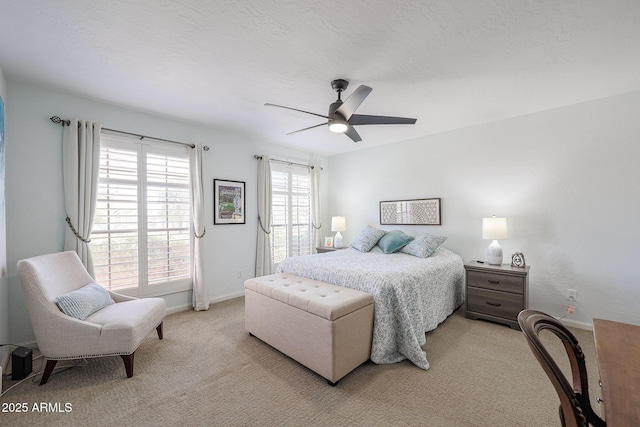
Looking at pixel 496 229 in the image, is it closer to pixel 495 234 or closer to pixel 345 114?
pixel 495 234

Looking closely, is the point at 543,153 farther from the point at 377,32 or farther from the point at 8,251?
the point at 8,251

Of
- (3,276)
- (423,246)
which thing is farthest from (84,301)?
(423,246)

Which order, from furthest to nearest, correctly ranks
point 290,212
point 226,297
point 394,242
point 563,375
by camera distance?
point 290,212, point 226,297, point 394,242, point 563,375

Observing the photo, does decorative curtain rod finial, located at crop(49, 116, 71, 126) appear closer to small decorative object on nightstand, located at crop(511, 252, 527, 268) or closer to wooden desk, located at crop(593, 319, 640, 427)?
wooden desk, located at crop(593, 319, 640, 427)

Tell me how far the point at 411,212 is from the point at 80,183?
176 inches

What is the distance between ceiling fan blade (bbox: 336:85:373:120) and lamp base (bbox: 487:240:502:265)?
8.41 ft

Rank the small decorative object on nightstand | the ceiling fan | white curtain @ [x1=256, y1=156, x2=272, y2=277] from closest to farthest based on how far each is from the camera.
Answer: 1. the ceiling fan
2. the small decorative object on nightstand
3. white curtain @ [x1=256, y1=156, x2=272, y2=277]

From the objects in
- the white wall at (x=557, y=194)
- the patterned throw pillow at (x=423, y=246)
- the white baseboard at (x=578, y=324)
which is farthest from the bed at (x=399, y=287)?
the white baseboard at (x=578, y=324)

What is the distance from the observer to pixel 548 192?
3.42 meters

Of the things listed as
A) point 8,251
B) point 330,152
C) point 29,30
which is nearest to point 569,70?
point 330,152

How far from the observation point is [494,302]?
3.32 metres

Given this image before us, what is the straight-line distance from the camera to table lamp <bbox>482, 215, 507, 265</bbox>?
3.41m

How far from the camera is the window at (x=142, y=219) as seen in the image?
3182 mm

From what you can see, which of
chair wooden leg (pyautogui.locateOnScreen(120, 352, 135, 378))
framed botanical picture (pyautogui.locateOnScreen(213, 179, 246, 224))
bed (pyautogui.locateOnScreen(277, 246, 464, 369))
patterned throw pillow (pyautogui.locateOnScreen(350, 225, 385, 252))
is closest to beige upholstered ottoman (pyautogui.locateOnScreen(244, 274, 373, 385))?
bed (pyautogui.locateOnScreen(277, 246, 464, 369))
